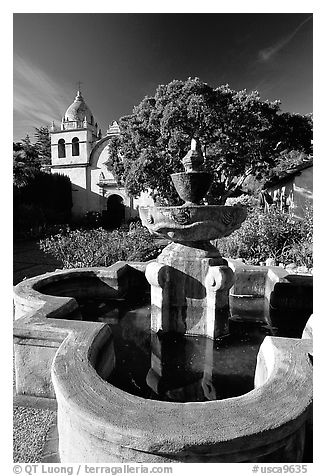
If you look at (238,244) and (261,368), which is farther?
(238,244)

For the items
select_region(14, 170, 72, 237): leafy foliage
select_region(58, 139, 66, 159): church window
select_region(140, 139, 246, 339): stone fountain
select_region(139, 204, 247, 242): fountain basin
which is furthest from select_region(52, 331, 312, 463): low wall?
select_region(58, 139, 66, 159): church window

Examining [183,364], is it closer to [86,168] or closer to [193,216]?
[193,216]

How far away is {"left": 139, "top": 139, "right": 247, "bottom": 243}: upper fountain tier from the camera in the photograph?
3.12 m

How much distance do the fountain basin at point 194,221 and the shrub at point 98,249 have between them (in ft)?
13.1

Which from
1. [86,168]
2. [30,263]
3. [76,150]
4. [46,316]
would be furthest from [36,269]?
[76,150]

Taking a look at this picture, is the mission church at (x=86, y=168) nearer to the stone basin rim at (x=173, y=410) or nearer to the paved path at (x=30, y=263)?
the paved path at (x=30, y=263)

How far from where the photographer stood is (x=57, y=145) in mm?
26281

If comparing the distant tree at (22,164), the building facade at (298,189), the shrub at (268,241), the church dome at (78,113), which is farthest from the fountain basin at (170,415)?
the church dome at (78,113)

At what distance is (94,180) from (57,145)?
4.76m

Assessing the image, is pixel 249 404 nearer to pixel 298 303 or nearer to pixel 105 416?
pixel 105 416

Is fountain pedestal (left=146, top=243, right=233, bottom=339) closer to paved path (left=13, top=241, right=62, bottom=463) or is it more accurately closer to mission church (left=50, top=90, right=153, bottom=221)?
paved path (left=13, top=241, right=62, bottom=463)

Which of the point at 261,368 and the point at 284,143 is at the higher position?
the point at 284,143

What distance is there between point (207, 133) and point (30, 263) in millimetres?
10810
